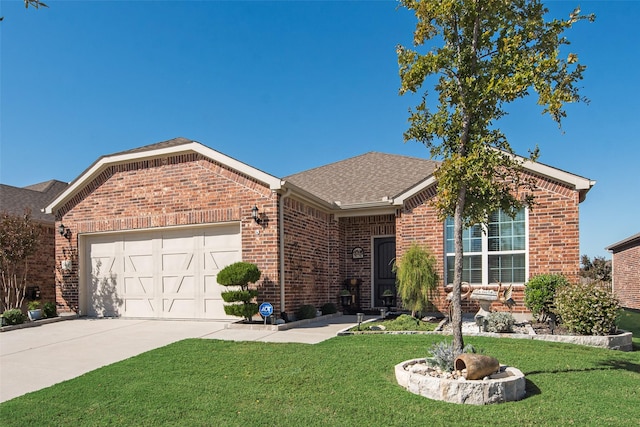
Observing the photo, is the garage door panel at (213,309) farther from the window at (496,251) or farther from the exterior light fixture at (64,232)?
the window at (496,251)

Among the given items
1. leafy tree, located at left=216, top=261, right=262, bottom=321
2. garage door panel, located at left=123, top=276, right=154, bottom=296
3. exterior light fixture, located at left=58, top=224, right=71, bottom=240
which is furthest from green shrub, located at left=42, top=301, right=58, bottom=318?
leafy tree, located at left=216, top=261, right=262, bottom=321

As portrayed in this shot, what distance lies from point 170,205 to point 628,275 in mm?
20991

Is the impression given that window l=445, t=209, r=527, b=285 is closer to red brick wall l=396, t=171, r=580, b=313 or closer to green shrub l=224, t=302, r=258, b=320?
red brick wall l=396, t=171, r=580, b=313

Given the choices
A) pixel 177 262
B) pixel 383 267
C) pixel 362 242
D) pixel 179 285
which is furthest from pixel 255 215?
pixel 383 267

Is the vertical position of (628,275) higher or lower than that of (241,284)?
A: lower

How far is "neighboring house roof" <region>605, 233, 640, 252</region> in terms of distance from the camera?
19.1 meters

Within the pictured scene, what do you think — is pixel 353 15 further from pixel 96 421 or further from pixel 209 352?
pixel 96 421

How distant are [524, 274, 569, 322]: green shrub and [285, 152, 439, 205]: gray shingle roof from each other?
4.11m

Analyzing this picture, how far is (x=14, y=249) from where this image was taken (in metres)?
11.9

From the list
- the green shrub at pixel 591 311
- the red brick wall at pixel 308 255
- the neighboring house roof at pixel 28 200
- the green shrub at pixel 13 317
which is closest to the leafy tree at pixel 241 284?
the red brick wall at pixel 308 255

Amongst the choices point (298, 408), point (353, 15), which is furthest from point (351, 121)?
point (298, 408)

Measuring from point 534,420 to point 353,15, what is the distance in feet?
30.8

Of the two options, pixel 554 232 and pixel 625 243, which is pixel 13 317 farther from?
pixel 625 243

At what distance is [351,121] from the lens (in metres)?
14.2
